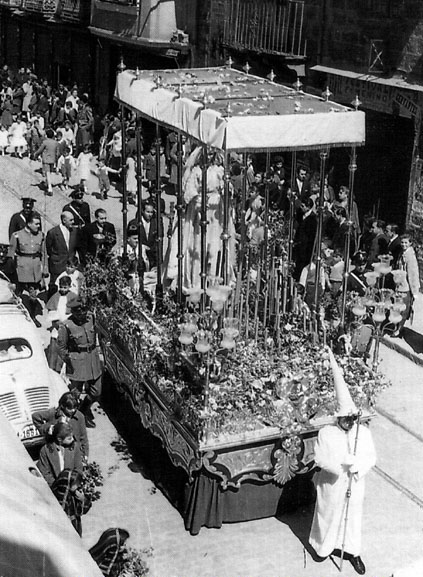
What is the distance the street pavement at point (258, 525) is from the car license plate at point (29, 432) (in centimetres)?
76

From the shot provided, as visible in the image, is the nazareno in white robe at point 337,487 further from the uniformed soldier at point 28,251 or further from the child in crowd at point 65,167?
the child in crowd at point 65,167

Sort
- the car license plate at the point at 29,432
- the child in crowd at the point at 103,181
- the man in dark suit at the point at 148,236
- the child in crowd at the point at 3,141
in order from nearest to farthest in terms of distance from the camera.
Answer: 1. the car license plate at the point at 29,432
2. the man in dark suit at the point at 148,236
3. the child in crowd at the point at 103,181
4. the child in crowd at the point at 3,141

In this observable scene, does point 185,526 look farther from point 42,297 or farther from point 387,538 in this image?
point 42,297

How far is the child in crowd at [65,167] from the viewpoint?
21.1 m

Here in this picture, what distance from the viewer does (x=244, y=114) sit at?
824cm

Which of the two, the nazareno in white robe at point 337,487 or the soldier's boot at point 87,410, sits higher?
the nazareno in white robe at point 337,487

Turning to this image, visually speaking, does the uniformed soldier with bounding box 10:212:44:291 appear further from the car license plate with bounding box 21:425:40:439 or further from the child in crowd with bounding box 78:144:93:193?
the child in crowd with bounding box 78:144:93:193

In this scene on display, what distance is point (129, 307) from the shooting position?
989cm

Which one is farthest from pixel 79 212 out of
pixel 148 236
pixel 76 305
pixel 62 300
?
pixel 76 305

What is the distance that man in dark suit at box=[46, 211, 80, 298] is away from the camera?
12.8 m

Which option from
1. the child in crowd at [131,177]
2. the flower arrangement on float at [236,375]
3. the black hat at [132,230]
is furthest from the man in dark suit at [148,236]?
the child in crowd at [131,177]

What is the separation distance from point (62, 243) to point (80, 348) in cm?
341

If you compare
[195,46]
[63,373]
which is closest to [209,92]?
[63,373]

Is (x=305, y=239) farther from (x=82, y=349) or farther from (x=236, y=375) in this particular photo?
(x=236, y=375)
